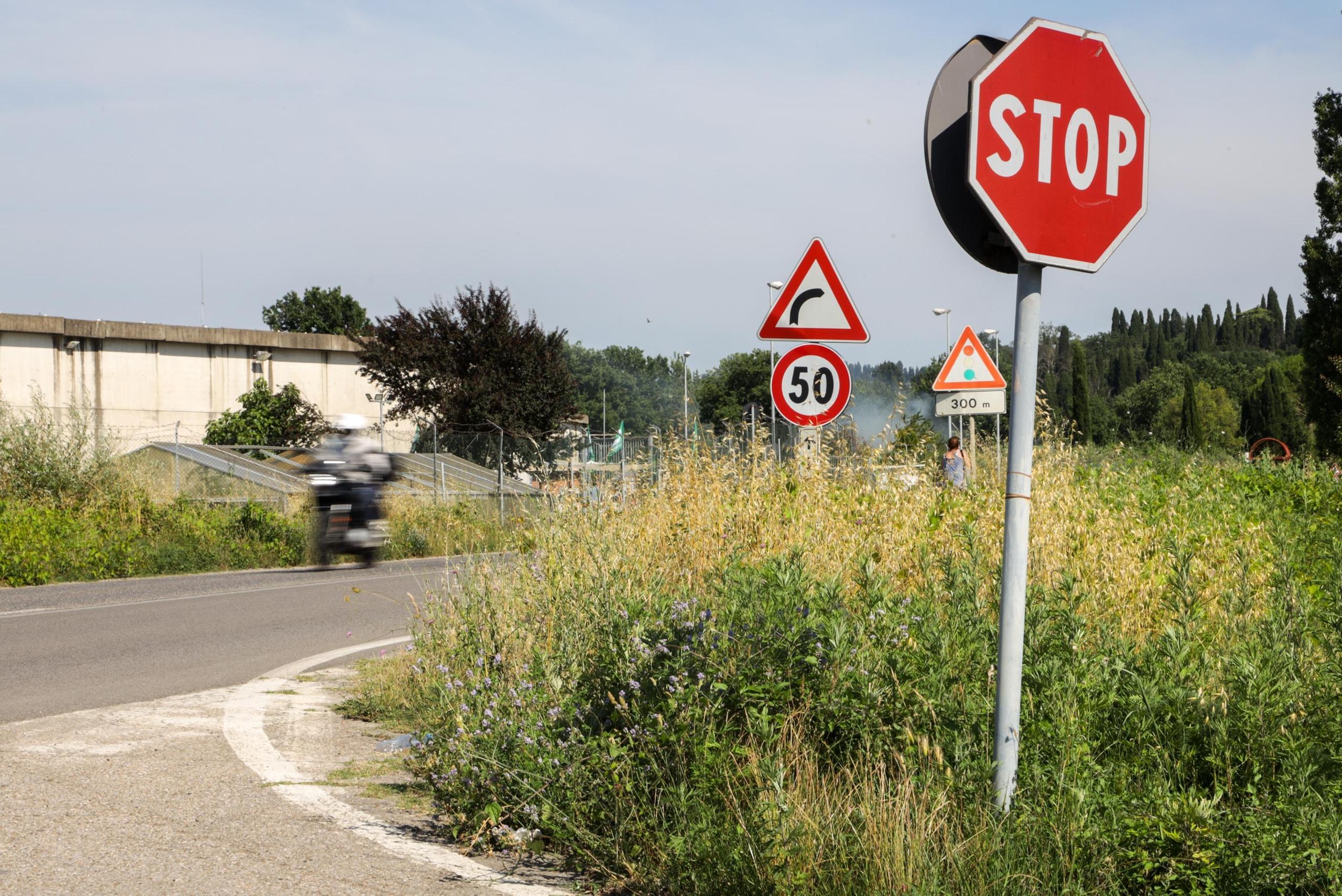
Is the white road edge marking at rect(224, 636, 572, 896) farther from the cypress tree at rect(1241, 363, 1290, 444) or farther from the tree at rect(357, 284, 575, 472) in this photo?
the cypress tree at rect(1241, 363, 1290, 444)

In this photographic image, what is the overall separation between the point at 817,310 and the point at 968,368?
5.08 meters

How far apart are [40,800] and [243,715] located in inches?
78.4

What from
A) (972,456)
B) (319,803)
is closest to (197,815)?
(319,803)

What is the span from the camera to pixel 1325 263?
33125 mm

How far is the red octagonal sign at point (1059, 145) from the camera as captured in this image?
3.46m

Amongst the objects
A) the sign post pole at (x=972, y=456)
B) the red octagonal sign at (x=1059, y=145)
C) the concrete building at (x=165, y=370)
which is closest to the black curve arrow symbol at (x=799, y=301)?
the sign post pole at (x=972, y=456)

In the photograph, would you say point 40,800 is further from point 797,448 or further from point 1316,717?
point 797,448

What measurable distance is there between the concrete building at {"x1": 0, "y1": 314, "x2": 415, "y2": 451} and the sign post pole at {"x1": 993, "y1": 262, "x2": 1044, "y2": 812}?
36.2m

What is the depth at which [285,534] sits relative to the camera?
61.2 ft

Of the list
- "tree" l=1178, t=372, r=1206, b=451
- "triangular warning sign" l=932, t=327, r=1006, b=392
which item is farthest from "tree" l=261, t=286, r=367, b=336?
"triangular warning sign" l=932, t=327, r=1006, b=392

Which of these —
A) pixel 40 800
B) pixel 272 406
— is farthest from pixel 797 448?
pixel 272 406

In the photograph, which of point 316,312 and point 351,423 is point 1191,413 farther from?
point 351,423

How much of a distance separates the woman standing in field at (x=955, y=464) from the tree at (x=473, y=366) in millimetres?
18370

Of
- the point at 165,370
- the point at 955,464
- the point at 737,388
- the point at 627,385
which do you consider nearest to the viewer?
the point at 955,464
